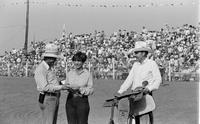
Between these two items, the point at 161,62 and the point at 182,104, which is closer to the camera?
the point at 182,104

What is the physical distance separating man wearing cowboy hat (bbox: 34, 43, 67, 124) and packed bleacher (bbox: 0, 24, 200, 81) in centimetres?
1771

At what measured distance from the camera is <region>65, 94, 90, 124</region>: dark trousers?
672 cm

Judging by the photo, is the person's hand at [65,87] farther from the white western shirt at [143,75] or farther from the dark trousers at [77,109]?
the white western shirt at [143,75]

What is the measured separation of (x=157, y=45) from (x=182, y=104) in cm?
1297

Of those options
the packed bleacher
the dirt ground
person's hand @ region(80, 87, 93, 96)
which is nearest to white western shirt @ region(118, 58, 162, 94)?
person's hand @ region(80, 87, 93, 96)

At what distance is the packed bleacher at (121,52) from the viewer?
26.0 m

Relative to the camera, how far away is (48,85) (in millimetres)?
6656

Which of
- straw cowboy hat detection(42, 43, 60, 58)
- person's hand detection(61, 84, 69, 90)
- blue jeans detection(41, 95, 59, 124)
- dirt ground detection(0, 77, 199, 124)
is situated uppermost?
straw cowboy hat detection(42, 43, 60, 58)

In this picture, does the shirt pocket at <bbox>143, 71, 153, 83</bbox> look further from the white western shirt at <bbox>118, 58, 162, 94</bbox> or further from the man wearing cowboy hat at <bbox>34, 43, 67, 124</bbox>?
the man wearing cowboy hat at <bbox>34, 43, 67, 124</bbox>

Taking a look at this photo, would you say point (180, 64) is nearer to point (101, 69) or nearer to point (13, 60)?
point (101, 69)

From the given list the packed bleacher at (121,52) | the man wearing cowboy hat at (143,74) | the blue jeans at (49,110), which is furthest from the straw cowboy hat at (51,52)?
the packed bleacher at (121,52)

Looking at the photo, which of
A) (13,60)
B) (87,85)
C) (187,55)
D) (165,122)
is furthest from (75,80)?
(13,60)

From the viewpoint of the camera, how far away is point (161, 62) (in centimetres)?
2666

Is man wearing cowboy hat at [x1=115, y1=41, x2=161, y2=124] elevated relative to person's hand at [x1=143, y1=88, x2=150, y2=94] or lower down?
elevated
